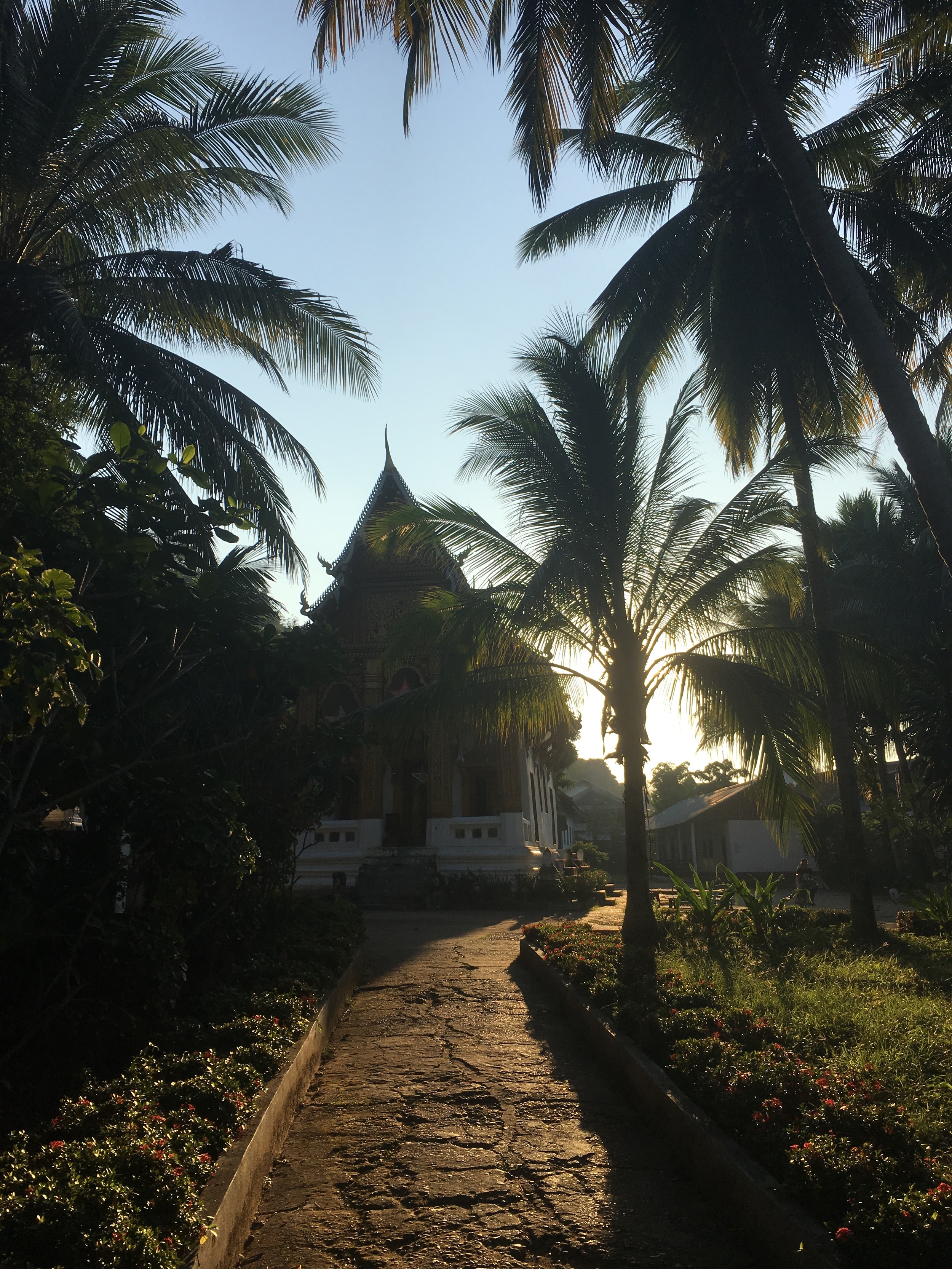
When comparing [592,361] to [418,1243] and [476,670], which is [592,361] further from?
[418,1243]

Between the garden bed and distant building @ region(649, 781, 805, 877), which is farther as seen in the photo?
distant building @ region(649, 781, 805, 877)

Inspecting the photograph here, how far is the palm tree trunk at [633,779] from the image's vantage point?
992cm

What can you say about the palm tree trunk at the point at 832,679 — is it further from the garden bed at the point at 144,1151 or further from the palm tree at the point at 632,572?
the garden bed at the point at 144,1151

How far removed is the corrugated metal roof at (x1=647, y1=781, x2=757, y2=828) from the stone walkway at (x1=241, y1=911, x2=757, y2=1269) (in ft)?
78.5

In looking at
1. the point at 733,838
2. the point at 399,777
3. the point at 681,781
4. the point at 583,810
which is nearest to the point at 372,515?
the point at 399,777

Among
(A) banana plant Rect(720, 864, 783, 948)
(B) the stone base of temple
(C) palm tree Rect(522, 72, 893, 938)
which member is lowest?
(A) banana plant Rect(720, 864, 783, 948)

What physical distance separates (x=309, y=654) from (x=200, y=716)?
121 centimetres

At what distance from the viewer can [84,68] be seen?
28.0 feet

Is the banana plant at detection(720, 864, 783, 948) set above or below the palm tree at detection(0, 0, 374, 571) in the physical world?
below

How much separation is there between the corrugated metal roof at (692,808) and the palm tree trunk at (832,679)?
1739 centimetres

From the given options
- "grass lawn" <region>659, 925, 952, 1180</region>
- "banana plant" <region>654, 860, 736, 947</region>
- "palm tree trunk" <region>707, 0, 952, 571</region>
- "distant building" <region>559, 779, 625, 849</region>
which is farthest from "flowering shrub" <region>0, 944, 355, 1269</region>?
"distant building" <region>559, 779, 625, 849</region>

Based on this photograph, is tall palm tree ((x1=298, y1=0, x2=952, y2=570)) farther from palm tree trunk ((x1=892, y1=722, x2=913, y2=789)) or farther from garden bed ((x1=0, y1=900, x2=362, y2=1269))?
palm tree trunk ((x1=892, y1=722, x2=913, y2=789))

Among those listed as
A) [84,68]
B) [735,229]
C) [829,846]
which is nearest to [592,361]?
[735,229]

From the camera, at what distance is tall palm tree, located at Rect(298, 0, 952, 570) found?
21.0ft
